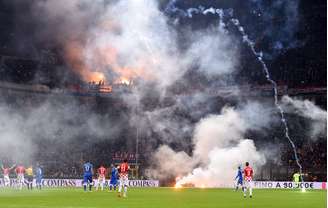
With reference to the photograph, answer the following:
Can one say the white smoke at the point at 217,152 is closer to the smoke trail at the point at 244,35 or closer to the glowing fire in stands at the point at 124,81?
the smoke trail at the point at 244,35

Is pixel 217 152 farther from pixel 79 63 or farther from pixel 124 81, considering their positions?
pixel 79 63

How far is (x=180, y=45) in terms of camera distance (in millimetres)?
68125

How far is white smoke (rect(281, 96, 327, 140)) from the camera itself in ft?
211

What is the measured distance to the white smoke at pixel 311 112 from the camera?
2537 inches

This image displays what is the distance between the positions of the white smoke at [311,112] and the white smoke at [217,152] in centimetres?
434

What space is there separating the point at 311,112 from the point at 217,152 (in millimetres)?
12477

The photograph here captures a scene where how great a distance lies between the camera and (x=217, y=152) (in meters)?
57.8

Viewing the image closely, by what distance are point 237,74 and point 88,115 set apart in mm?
17347

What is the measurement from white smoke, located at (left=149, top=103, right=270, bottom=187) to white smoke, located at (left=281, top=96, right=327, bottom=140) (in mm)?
4339

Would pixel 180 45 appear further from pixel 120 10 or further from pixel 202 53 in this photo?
pixel 120 10

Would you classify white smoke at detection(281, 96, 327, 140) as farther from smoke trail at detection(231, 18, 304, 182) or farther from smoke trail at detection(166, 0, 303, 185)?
smoke trail at detection(166, 0, 303, 185)

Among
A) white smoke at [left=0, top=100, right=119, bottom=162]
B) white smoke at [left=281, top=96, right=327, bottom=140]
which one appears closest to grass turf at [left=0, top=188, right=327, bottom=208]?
white smoke at [left=281, top=96, right=327, bottom=140]

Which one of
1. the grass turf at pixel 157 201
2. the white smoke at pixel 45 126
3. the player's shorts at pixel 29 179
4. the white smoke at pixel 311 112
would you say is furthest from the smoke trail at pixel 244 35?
the grass turf at pixel 157 201

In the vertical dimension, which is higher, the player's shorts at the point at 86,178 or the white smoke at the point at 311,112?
the white smoke at the point at 311,112
